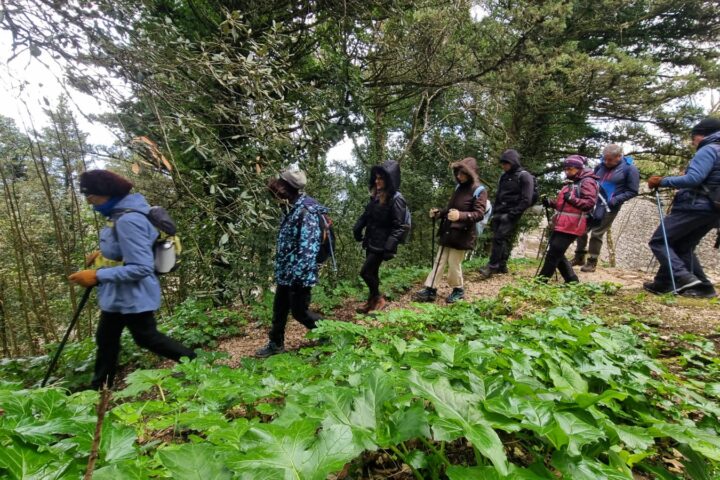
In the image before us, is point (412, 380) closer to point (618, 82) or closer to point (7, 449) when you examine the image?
point (7, 449)

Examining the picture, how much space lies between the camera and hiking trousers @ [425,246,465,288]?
536 cm

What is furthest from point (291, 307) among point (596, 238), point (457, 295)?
point (596, 238)

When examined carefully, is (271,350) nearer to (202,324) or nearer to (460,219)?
(202,324)

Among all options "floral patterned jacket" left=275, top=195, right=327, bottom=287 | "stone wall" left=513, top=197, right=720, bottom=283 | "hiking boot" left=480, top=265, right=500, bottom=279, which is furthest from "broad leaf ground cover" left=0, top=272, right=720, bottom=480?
"stone wall" left=513, top=197, right=720, bottom=283

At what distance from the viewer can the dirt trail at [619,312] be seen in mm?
3486

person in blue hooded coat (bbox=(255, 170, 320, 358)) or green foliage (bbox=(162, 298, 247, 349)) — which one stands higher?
person in blue hooded coat (bbox=(255, 170, 320, 358))

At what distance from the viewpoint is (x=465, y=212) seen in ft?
16.5

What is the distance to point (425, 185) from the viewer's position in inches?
474

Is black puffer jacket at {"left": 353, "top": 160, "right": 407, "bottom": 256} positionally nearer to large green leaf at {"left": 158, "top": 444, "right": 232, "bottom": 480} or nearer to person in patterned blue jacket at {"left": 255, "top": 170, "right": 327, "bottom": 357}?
person in patterned blue jacket at {"left": 255, "top": 170, "right": 327, "bottom": 357}

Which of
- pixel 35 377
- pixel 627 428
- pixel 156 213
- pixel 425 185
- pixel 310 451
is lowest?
pixel 35 377

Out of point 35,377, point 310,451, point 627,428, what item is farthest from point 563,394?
point 35,377

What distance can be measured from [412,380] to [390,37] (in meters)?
7.16

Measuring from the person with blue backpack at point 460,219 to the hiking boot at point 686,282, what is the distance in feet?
8.57

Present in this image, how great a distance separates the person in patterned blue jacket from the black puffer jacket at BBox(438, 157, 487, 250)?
2.18 metres
